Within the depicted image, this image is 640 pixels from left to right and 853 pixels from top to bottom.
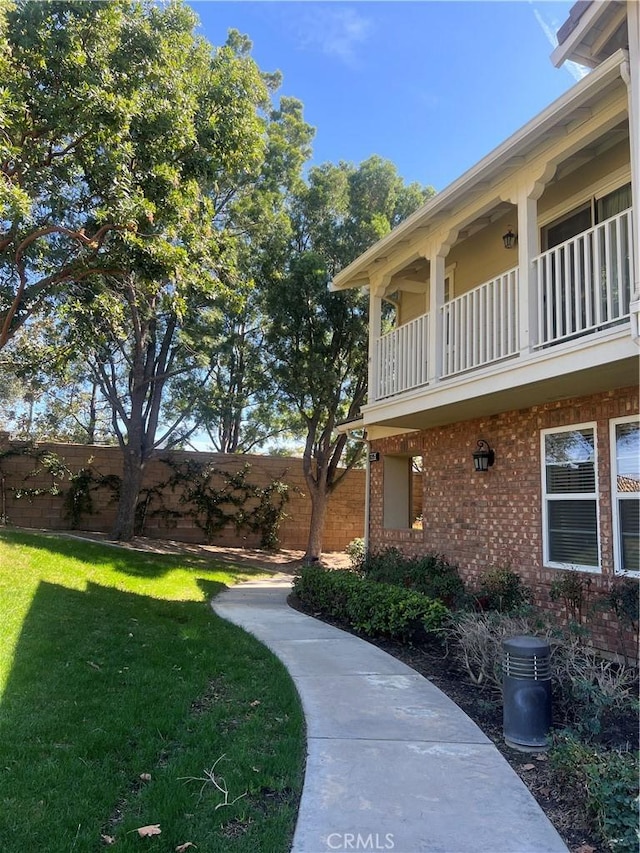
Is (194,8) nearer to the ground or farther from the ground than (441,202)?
farther from the ground

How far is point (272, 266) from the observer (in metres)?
14.6

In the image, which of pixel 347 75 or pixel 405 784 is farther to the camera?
pixel 347 75

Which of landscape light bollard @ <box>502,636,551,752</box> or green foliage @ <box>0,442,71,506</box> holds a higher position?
green foliage @ <box>0,442,71,506</box>

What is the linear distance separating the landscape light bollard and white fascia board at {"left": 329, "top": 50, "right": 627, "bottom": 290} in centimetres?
503

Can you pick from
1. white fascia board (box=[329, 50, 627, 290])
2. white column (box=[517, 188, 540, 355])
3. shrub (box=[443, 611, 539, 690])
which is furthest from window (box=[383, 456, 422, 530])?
shrub (box=[443, 611, 539, 690])

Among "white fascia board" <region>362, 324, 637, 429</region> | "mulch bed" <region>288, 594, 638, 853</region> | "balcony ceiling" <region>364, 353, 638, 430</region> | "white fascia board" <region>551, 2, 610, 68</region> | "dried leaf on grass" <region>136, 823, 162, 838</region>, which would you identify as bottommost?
"dried leaf on grass" <region>136, 823, 162, 838</region>

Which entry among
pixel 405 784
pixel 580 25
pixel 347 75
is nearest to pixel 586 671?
pixel 405 784

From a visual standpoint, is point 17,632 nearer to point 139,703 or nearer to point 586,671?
point 139,703

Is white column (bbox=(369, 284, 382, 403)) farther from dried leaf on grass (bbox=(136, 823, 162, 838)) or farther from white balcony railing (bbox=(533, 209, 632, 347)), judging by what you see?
dried leaf on grass (bbox=(136, 823, 162, 838))

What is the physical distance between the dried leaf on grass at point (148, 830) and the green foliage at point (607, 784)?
2172mm

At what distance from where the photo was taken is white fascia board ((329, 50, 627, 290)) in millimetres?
5594

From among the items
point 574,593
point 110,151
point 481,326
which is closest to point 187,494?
point 110,151

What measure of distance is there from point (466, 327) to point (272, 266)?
7.74m

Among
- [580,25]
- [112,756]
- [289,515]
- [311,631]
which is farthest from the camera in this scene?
[289,515]
